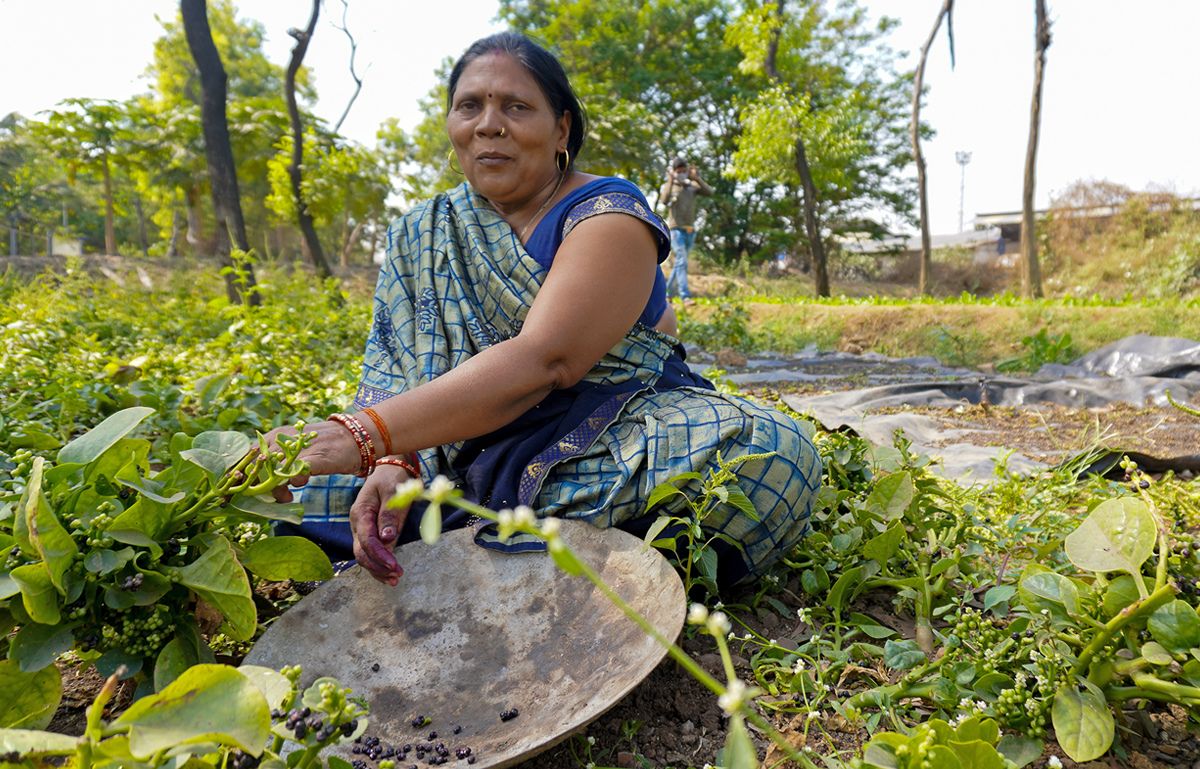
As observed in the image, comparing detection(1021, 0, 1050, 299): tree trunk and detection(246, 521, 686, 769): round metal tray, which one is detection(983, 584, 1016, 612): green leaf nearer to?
detection(246, 521, 686, 769): round metal tray

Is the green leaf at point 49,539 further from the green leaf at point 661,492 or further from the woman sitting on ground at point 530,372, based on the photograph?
the green leaf at point 661,492

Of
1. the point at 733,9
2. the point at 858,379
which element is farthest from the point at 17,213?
the point at 858,379

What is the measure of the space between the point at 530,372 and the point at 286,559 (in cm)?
57

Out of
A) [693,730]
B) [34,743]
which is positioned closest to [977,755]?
[693,730]

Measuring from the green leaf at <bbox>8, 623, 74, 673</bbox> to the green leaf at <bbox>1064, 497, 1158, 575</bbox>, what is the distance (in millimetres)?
1479

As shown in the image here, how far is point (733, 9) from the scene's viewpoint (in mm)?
20953

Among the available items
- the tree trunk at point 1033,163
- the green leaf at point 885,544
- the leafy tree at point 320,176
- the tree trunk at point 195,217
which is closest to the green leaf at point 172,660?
the green leaf at point 885,544

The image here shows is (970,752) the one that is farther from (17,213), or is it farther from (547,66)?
(17,213)

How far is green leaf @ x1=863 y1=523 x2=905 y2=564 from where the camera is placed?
1.34 meters

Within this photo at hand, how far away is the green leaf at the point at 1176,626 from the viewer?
0.89m

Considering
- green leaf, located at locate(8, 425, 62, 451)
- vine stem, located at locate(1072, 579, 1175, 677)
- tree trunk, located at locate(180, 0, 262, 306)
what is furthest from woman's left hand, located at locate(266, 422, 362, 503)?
tree trunk, located at locate(180, 0, 262, 306)

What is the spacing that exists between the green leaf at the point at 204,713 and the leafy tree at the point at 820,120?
12.3 meters

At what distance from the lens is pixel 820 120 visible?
12.2 m

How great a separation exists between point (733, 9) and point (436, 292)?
22.9 meters
